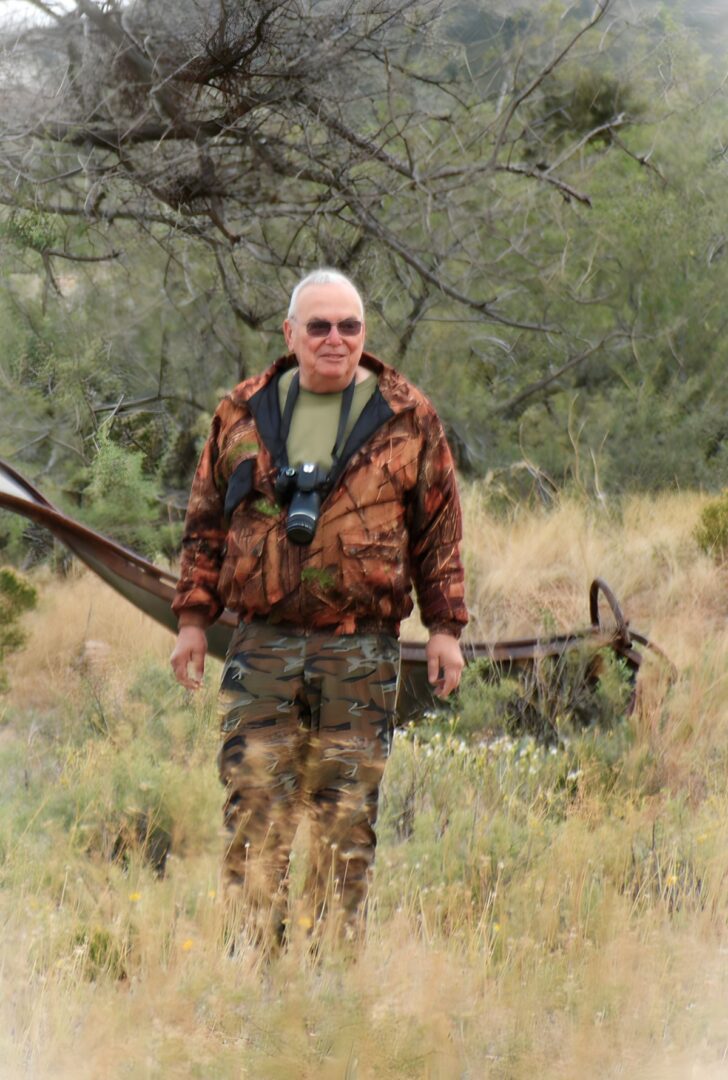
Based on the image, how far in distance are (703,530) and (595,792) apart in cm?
385

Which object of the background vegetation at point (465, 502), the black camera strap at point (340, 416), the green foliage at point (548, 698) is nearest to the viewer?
the background vegetation at point (465, 502)

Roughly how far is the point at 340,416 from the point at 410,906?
1338 millimetres

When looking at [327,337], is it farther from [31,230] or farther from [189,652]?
[31,230]

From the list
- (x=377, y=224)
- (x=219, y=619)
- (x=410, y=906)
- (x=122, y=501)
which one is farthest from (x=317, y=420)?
(x=122, y=501)

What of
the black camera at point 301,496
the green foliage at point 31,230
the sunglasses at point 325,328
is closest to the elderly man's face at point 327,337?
the sunglasses at point 325,328

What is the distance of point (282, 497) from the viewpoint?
136 inches

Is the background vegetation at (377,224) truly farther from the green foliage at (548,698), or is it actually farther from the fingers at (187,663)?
the fingers at (187,663)

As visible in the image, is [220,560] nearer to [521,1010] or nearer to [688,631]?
[521,1010]

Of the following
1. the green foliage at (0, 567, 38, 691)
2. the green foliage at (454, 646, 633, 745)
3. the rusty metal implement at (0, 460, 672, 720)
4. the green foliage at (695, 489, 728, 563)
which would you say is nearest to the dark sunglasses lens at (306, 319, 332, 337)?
the rusty metal implement at (0, 460, 672, 720)

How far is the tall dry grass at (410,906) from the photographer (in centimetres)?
280

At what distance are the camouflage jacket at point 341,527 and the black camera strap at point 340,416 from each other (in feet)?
0.07

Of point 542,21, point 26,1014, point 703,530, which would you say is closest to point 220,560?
point 26,1014

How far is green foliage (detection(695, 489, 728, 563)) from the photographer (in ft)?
27.6

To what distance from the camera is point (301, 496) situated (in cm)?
341
